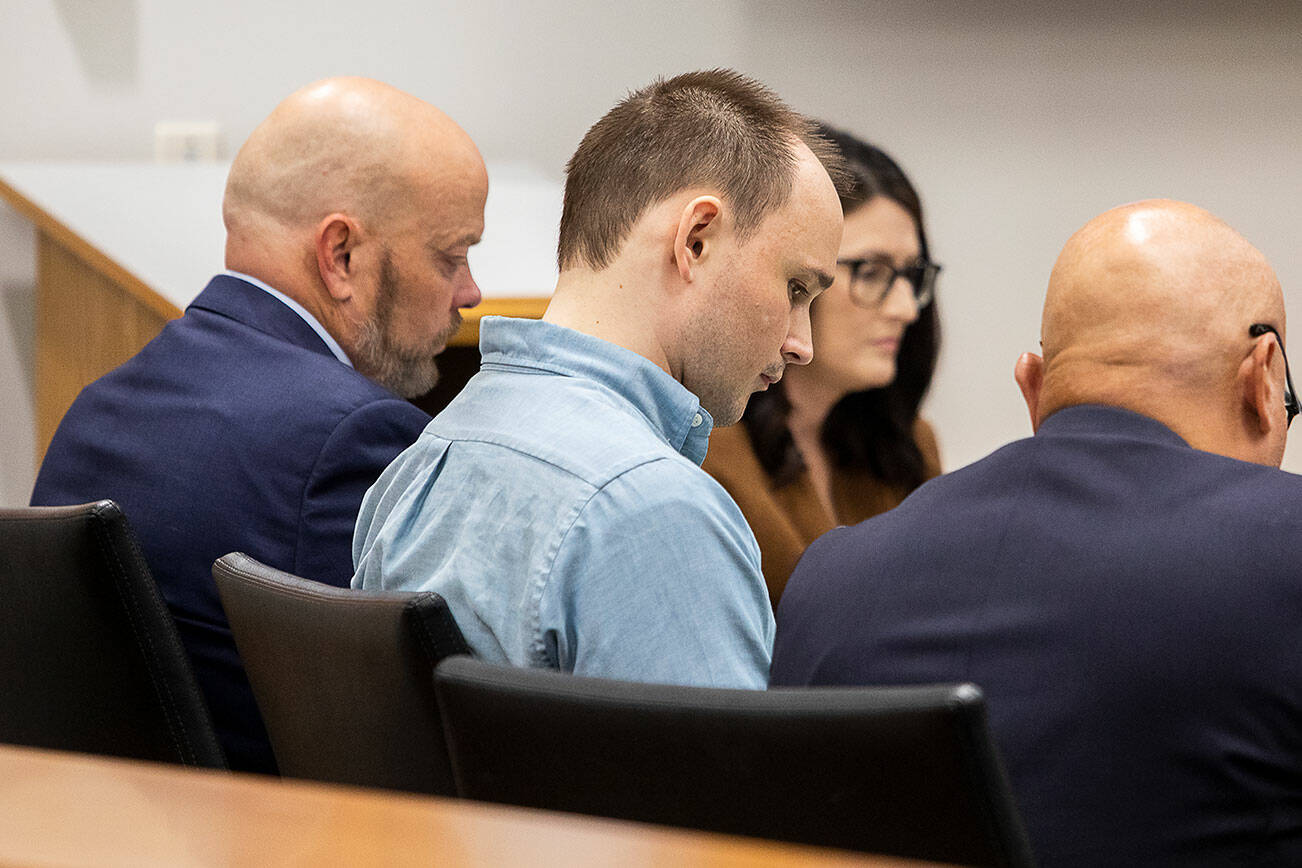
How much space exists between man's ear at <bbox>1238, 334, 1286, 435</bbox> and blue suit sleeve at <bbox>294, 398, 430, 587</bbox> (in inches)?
33.1

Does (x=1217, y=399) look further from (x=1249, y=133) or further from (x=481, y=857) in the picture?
(x=1249, y=133)

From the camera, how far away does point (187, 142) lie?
3010mm

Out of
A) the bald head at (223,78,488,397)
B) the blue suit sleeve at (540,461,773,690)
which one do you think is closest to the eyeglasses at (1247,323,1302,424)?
the blue suit sleeve at (540,461,773,690)

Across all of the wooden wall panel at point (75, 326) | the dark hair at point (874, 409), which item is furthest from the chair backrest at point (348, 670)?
the wooden wall panel at point (75, 326)

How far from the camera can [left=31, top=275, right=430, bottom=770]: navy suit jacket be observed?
1407 millimetres

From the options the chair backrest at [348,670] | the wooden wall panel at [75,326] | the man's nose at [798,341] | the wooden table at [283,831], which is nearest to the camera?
the wooden table at [283,831]

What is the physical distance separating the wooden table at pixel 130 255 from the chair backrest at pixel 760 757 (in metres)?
1.60

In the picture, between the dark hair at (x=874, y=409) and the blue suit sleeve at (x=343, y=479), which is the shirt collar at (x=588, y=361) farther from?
the dark hair at (x=874, y=409)

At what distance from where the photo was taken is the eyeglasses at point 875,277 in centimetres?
232

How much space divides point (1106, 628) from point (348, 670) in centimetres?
54

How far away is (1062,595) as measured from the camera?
3.20 feet

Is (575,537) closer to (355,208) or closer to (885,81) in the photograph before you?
(355,208)

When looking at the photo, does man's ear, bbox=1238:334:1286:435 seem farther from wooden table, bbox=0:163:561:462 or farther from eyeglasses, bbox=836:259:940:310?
wooden table, bbox=0:163:561:462

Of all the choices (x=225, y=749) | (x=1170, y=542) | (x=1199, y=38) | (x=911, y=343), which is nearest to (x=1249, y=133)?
(x=1199, y=38)
